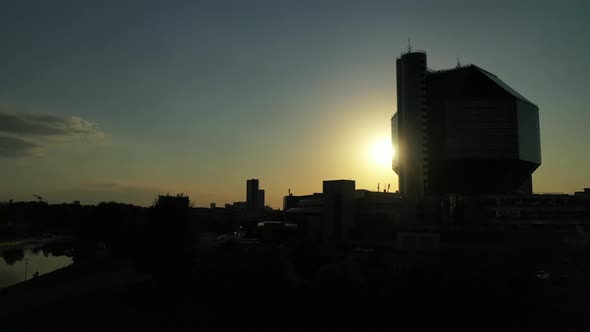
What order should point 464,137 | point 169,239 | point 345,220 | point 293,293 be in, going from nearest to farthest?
point 293,293 → point 169,239 → point 345,220 → point 464,137

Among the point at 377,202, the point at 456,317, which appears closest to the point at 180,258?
the point at 456,317

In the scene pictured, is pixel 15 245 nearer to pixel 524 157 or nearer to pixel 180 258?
pixel 180 258

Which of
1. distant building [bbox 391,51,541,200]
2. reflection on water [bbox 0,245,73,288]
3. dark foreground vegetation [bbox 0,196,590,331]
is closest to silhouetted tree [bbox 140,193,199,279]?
dark foreground vegetation [bbox 0,196,590,331]

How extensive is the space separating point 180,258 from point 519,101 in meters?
172

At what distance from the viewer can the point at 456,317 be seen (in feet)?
152

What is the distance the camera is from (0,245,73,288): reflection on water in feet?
331

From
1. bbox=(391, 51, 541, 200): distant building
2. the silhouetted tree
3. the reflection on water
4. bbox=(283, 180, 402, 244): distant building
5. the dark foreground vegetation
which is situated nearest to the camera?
the dark foreground vegetation

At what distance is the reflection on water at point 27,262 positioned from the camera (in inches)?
3971

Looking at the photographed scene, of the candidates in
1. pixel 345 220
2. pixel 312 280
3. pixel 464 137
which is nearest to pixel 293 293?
pixel 312 280

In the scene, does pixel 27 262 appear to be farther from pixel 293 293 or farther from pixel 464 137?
pixel 464 137

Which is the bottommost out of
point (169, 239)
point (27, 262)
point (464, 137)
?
point (27, 262)

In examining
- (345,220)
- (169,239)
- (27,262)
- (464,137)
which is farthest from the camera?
(464,137)

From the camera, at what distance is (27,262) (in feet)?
405

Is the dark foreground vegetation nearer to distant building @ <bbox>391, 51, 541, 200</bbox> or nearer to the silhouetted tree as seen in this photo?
the silhouetted tree
